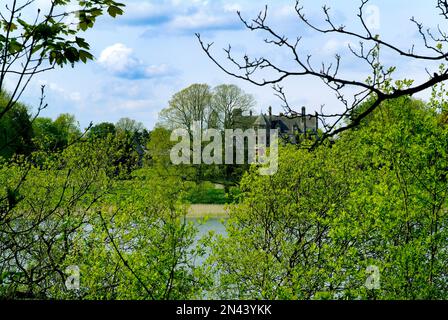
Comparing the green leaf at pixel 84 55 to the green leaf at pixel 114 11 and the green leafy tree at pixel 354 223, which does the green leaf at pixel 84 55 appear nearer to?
the green leaf at pixel 114 11

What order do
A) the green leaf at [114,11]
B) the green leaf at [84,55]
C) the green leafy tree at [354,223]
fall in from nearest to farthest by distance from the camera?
1. the green leaf at [84,55]
2. the green leaf at [114,11]
3. the green leafy tree at [354,223]

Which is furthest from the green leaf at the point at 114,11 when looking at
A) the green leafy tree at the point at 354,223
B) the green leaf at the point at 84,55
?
the green leafy tree at the point at 354,223

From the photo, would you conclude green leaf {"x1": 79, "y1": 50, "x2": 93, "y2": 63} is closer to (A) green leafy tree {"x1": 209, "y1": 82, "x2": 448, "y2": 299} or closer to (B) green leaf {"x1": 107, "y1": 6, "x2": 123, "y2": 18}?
(B) green leaf {"x1": 107, "y1": 6, "x2": 123, "y2": 18}

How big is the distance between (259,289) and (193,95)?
39856 mm

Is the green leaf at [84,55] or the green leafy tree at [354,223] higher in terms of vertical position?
the green leaf at [84,55]

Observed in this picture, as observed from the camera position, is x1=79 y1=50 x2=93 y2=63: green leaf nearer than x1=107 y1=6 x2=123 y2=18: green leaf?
Yes

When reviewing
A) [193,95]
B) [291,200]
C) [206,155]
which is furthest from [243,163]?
[291,200]

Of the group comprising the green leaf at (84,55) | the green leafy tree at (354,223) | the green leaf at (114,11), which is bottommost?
the green leafy tree at (354,223)

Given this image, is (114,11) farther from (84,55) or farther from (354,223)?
(354,223)

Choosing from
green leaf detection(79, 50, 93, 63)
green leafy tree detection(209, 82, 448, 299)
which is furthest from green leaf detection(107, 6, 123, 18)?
green leafy tree detection(209, 82, 448, 299)

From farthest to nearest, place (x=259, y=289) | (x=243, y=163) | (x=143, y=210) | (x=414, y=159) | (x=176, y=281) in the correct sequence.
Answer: (x=243, y=163), (x=143, y=210), (x=259, y=289), (x=414, y=159), (x=176, y=281)

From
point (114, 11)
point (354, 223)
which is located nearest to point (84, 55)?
point (114, 11)

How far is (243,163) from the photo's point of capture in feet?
141
